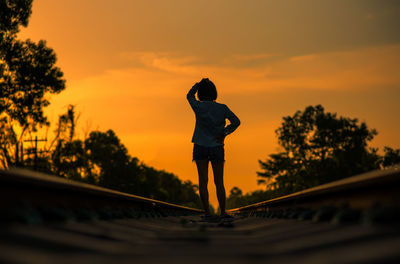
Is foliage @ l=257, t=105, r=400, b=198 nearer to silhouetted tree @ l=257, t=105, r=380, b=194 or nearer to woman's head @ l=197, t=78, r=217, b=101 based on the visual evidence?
silhouetted tree @ l=257, t=105, r=380, b=194

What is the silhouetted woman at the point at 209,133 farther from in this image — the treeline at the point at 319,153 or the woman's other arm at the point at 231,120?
the treeline at the point at 319,153

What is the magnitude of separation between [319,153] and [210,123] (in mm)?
60475

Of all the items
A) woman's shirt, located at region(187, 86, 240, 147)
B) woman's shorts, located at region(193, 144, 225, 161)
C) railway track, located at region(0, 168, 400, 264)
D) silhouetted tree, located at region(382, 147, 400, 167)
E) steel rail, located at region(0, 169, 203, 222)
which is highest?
silhouetted tree, located at region(382, 147, 400, 167)

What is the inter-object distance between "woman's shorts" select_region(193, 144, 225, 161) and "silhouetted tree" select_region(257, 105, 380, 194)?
2205 inches

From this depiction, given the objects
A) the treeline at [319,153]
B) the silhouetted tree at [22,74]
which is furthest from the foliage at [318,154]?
the silhouetted tree at [22,74]

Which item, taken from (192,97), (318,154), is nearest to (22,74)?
(192,97)

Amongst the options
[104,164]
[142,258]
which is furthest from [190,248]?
[104,164]

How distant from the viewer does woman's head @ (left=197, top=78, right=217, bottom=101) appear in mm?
7656

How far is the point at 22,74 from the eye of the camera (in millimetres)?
30484

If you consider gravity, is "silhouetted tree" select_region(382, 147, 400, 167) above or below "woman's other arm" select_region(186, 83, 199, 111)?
above

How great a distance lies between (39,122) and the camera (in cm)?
3175

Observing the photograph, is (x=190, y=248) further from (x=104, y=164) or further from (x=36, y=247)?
(x=104, y=164)

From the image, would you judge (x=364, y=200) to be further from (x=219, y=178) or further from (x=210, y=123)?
(x=219, y=178)

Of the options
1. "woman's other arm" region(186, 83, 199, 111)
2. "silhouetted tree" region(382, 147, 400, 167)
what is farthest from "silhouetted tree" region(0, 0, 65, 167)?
"silhouetted tree" region(382, 147, 400, 167)
